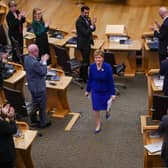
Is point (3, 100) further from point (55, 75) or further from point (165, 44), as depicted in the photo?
point (165, 44)

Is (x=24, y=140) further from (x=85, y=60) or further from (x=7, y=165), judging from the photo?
(x=85, y=60)

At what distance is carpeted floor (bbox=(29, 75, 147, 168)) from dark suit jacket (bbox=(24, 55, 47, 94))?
0.75 metres

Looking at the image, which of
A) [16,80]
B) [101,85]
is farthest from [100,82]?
[16,80]

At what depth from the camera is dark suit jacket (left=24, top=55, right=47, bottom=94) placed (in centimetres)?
711

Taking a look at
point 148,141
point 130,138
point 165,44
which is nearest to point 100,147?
point 130,138

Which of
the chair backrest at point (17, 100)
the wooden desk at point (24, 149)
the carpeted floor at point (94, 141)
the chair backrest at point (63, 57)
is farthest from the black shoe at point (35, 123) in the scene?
the chair backrest at point (63, 57)

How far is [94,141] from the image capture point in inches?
286

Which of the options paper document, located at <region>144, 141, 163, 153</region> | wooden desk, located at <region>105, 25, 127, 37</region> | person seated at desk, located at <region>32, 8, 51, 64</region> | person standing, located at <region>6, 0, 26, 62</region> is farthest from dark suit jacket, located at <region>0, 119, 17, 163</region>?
wooden desk, located at <region>105, 25, 127, 37</region>

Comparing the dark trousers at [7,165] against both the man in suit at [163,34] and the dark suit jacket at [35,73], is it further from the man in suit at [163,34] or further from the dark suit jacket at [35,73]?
the man in suit at [163,34]

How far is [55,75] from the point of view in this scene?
8.29 m

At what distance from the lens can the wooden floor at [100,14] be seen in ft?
42.5

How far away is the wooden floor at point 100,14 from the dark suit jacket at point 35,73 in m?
5.14

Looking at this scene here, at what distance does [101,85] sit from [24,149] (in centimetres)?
170

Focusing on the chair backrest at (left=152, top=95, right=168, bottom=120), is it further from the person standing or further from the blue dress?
the person standing
